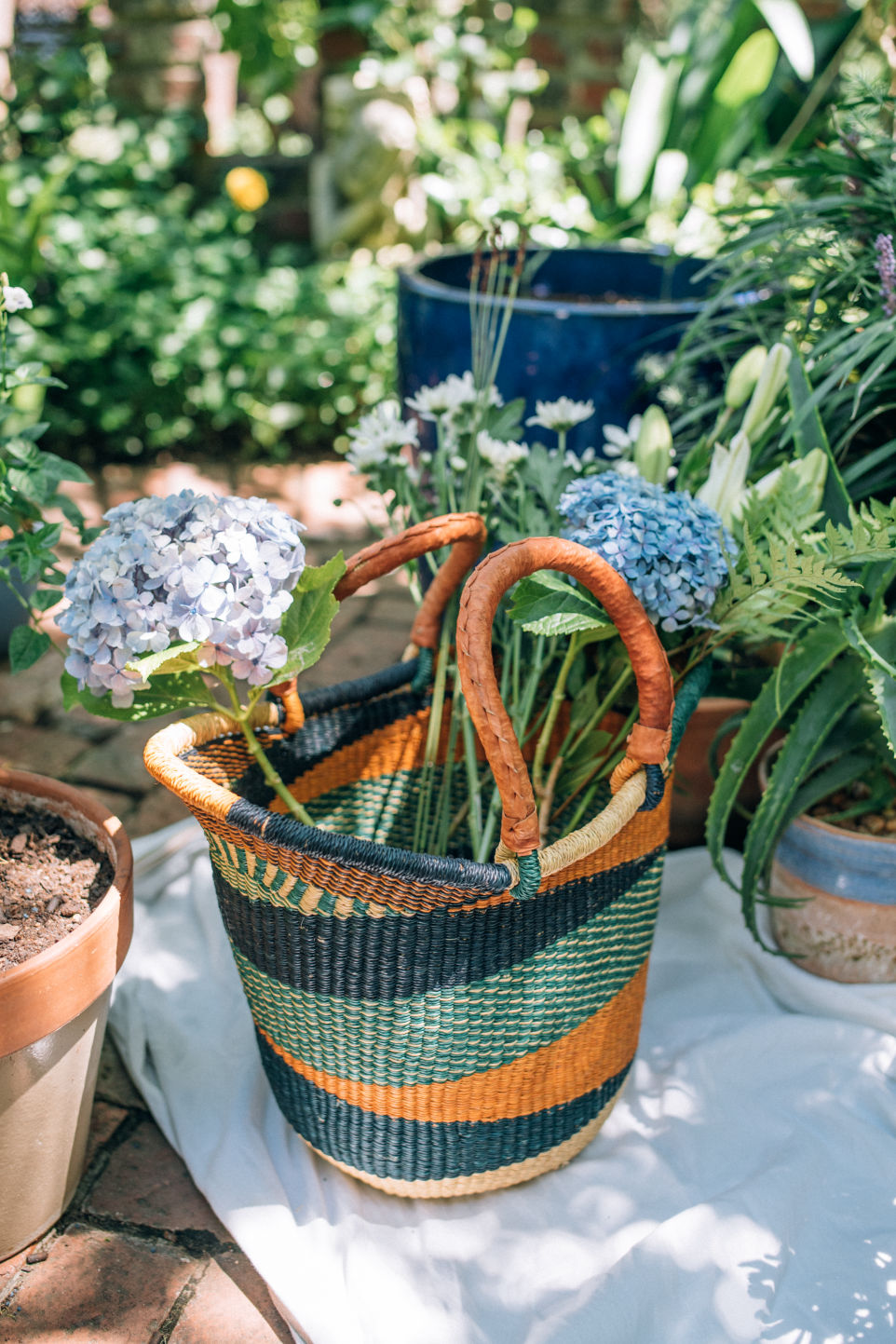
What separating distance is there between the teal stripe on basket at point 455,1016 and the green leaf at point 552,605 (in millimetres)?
323

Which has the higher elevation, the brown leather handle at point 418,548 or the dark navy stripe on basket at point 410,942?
the brown leather handle at point 418,548

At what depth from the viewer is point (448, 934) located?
992 millimetres

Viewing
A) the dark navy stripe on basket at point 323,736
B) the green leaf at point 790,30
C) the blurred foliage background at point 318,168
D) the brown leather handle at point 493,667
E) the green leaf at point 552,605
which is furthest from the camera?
the blurred foliage background at point 318,168

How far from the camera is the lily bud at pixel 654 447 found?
4.36 ft

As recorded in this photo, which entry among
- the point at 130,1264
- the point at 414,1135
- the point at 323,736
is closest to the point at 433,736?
the point at 323,736

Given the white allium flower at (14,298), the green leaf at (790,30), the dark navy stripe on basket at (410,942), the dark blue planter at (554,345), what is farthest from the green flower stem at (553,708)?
the green leaf at (790,30)

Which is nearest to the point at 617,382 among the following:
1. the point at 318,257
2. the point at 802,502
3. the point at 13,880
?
the point at 802,502

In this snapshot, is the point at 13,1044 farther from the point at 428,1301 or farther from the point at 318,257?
the point at 318,257

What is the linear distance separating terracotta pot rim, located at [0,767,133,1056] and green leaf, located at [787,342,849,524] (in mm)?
998

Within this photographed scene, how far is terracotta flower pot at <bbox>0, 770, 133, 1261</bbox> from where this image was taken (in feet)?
3.23

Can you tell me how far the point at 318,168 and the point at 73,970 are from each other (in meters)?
3.81

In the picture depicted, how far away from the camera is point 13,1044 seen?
0.98 meters

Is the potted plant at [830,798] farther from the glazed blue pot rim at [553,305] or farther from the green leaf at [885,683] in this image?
the glazed blue pot rim at [553,305]

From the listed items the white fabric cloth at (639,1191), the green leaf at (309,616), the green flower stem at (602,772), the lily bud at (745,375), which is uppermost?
the lily bud at (745,375)
